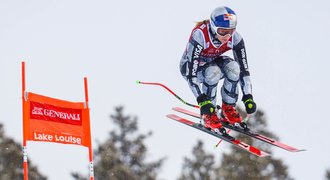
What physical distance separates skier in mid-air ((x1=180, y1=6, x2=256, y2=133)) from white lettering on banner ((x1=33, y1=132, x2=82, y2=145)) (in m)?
2.56

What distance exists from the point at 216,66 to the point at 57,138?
3.43 meters

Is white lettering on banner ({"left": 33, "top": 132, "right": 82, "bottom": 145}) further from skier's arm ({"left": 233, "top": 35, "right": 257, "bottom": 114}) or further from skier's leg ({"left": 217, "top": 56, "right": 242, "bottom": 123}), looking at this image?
skier's arm ({"left": 233, "top": 35, "right": 257, "bottom": 114})

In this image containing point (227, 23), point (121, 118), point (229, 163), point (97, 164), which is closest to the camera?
point (227, 23)

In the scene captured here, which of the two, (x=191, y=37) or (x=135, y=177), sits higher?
(x=191, y=37)

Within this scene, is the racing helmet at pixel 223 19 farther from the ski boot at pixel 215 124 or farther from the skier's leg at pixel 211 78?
the ski boot at pixel 215 124

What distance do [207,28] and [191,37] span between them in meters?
0.36

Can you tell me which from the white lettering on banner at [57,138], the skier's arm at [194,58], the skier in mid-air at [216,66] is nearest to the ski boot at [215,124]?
the skier in mid-air at [216,66]

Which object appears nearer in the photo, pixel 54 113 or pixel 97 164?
pixel 54 113

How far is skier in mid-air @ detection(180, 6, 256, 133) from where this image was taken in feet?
47.2

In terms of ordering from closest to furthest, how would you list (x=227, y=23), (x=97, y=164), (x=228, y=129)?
(x=227, y=23) < (x=228, y=129) < (x=97, y=164)

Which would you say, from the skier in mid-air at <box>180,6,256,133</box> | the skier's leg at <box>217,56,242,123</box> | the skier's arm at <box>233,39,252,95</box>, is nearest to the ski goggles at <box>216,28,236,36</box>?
the skier in mid-air at <box>180,6,256,133</box>

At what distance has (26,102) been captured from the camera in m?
15.2

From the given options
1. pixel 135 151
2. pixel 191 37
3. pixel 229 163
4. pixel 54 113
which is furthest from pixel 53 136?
pixel 135 151

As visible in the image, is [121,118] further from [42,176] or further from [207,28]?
[207,28]
